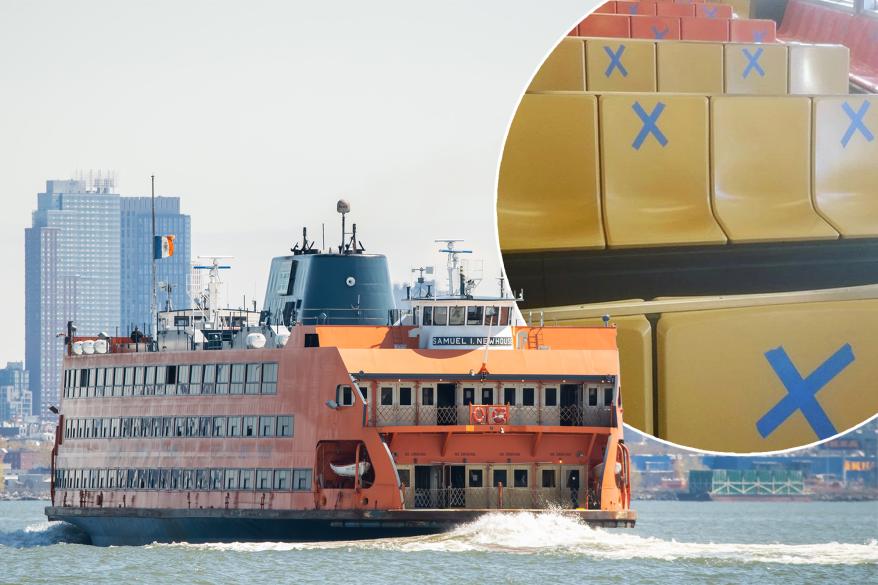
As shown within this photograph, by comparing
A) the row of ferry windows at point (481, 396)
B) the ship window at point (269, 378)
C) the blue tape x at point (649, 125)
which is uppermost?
the blue tape x at point (649, 125)

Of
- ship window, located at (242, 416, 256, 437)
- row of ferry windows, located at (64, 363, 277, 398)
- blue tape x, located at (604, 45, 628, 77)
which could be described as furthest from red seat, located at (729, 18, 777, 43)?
ship window, located at (242, 416, 256, 437)

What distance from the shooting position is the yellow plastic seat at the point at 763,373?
71.1 feet

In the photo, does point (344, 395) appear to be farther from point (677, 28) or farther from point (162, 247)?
point (162, 247)

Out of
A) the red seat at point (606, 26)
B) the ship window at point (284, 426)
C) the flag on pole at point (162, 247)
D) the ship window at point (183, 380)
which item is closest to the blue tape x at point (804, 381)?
the red seat at point (606, 26)

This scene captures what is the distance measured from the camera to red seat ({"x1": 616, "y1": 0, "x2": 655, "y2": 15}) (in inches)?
910

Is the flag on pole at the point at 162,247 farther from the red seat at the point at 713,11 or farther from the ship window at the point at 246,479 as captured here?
the red seat at the point at 713,11

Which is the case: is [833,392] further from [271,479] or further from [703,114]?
[271,479]

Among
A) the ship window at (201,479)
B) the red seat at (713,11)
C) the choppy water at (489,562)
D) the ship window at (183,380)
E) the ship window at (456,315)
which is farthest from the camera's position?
the ship window at (183,380)

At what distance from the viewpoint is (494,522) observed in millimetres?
36844

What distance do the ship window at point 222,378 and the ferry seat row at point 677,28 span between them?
68.6 feet

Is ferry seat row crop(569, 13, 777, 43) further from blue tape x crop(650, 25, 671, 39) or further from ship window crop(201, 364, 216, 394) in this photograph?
ship window crop(201, 364, 216, 394)

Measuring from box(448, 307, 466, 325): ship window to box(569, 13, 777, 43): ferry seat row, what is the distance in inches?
647

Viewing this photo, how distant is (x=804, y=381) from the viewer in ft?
71.5

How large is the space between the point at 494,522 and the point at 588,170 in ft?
53.1
